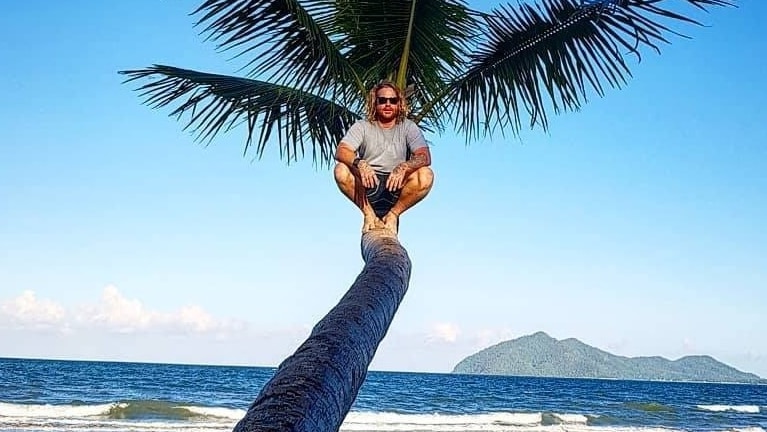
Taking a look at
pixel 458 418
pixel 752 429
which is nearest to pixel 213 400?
pixel 458 418

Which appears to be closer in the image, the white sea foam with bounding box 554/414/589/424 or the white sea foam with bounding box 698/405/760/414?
the white sea foam with bounding box 554/414/589/424

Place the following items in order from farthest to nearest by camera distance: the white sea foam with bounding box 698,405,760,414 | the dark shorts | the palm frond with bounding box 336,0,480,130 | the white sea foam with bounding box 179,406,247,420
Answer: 1. the white sea foam with bounding box 698,405,760,414
2. the white sea foam with bounding box 179,406,247,420
3. the palm frond with bounding box 336,0,480,130
4. the dark shorts

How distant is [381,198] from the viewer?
555 cm

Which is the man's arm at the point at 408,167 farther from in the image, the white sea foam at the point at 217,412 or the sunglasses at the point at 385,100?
the white sea foam at the point at 217,412

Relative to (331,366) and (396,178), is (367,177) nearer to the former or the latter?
(396,178)

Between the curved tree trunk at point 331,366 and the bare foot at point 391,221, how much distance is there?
136cm

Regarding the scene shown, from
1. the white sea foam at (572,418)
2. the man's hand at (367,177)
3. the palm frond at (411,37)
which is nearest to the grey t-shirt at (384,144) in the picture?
the man's hand at (367,177)

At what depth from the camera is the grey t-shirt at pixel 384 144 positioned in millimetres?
5559

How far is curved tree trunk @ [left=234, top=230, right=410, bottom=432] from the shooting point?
198 cm

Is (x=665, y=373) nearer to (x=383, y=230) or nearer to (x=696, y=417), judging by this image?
(x=696, y=417)

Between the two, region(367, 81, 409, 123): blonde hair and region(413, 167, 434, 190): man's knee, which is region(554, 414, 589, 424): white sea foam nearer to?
region(367, 81, 409, 123): blonde hair

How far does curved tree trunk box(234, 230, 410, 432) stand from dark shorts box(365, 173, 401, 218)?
165 centimetres

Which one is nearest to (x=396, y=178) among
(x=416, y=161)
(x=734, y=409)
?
(x=416, y=161)

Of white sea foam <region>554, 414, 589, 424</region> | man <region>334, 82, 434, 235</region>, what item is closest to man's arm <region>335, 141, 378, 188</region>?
man <region>334, 82, 434, 235</region>
